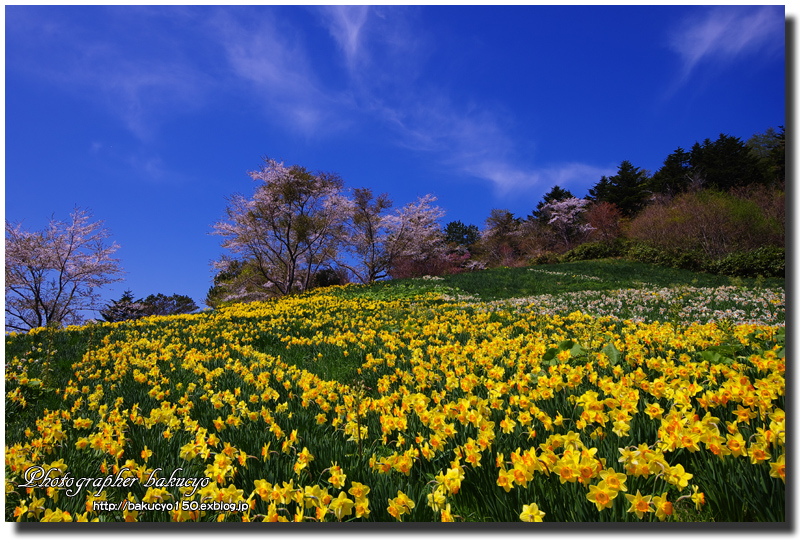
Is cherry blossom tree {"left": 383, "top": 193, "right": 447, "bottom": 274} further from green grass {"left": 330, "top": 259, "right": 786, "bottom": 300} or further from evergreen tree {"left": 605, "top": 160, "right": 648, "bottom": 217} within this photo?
evergreen tree {"left": 605, "top": 160, "right": 648, "bottom": 217}

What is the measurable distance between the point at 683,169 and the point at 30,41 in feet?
125

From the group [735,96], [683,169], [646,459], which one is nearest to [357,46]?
[735,96]

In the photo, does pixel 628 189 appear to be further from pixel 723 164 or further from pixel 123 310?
pixel 123 310

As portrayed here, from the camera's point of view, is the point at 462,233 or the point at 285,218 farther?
the point at 462,233

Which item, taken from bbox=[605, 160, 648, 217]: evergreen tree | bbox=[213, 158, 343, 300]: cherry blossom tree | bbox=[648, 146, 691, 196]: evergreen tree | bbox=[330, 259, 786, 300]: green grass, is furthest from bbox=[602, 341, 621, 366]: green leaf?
bbox=[605, 160, 648, 217]: evergreen tree

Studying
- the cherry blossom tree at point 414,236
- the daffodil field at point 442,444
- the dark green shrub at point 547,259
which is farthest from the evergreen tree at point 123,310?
the dark green shrub at point 547,259

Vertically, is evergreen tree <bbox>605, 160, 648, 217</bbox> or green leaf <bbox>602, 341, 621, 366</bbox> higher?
evergreen tree <bbox>605, 160, 648, 217</bbox>

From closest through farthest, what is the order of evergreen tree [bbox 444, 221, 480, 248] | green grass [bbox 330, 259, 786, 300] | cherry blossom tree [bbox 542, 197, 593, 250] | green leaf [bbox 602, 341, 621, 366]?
green leaf [bbox 602, 341, 621, 366], green grass [bbox 330, 259, 786, 300], cherry blossom tree [bbox 542, 197, 593, 250], evergreen tree [bbox 444, 221, 480, 248]

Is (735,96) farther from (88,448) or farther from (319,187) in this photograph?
(319,187)

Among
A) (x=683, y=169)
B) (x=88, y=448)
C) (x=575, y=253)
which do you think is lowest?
(x=88, y=448)

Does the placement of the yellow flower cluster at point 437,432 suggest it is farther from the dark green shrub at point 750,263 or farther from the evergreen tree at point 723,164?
the evergreen tree at point 723,164

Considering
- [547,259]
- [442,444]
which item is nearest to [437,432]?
[442,444]

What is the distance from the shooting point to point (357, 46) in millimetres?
2850

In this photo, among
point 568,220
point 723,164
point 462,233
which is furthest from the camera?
point 462,233
